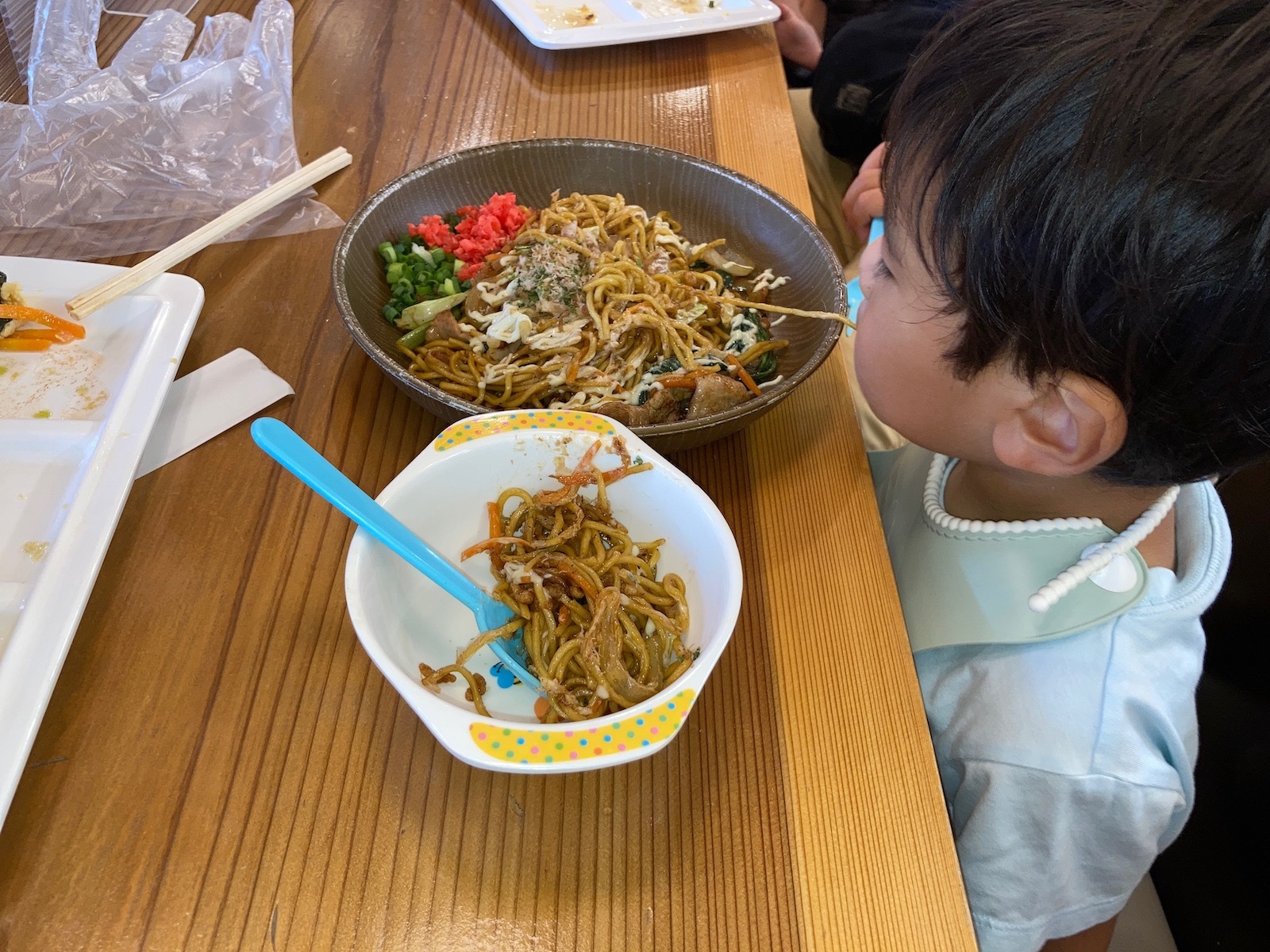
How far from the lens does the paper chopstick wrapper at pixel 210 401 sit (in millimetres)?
914

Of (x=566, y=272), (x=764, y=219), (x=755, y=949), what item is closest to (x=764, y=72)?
(x=764, y=219)

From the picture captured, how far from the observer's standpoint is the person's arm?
1.09 m

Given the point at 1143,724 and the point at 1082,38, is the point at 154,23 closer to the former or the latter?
the point at 1082,38

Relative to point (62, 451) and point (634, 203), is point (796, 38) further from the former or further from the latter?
point (62, 451)

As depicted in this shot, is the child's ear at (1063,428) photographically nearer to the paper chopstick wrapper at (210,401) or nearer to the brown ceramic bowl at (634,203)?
the brown ceramic bowl at (634,203)

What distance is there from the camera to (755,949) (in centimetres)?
61

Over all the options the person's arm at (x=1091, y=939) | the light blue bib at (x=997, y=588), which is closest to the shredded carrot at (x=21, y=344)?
the light blue bib at (x=997, y=588)

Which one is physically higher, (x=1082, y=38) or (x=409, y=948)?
(x=1082, y=38)

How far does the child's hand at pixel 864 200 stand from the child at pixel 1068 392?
630mm

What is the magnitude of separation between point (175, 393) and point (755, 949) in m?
0.89

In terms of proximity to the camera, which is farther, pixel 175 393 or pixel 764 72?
pixel 764 72

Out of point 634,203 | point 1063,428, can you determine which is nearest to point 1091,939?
point 1063,428

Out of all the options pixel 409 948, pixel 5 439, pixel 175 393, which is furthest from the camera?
pixel 175 393

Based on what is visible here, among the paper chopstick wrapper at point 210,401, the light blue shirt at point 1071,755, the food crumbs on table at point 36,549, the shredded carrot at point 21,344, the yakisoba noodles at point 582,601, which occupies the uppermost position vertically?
the shredded carrot at point 21,344
